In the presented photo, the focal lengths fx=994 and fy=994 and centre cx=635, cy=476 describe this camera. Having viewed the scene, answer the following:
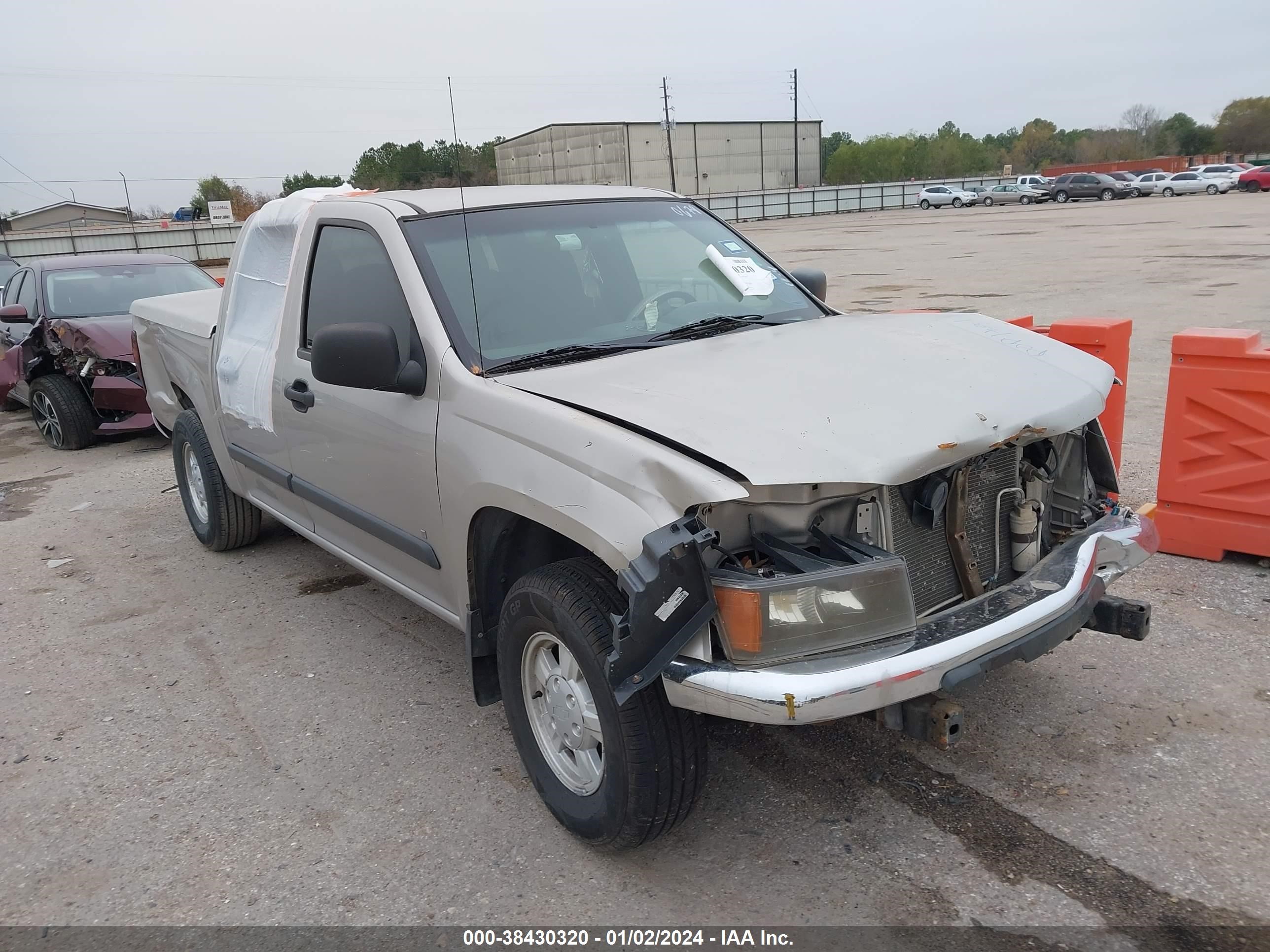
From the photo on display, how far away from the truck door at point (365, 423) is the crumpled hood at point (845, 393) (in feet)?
1.66

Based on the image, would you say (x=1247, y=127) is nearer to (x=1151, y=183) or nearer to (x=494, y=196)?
(x=1151, y=183)

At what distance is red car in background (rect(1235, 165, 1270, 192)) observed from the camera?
5041 centimetres

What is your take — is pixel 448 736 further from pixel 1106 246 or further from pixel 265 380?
pixel 1106 246

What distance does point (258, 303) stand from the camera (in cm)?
465

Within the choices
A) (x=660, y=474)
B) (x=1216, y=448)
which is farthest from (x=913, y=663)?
(x=1216, y=448)

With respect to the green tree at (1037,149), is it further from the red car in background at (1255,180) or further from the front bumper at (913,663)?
the front bumper at (913,663)

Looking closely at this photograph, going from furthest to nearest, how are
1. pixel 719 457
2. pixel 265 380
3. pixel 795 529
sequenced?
pixel 265 380
pixel 795 529
pixel 719 457

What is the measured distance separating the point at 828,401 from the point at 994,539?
734 mm

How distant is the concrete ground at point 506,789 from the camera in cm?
275

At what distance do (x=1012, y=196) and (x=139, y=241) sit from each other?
45.0m

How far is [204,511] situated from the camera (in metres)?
5.97

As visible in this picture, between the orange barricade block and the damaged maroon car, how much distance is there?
24.4 ft

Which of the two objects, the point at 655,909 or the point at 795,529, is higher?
the point at 795,529

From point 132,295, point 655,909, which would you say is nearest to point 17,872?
point 655,909
